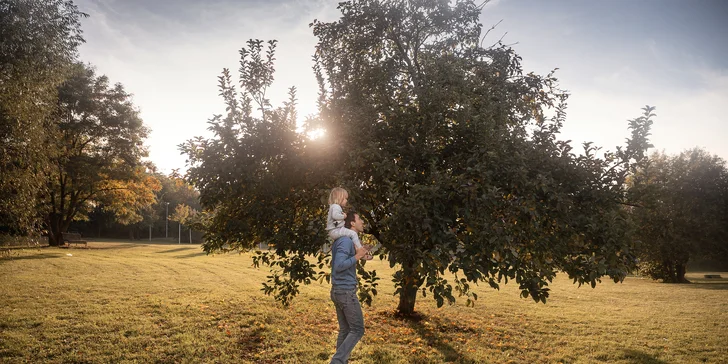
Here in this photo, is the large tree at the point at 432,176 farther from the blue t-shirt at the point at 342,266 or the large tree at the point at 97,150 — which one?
the large tree at the point at 97,150

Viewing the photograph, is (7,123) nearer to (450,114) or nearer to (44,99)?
(44,99)

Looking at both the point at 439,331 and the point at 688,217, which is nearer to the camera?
the point at 439,331

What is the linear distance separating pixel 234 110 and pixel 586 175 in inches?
286

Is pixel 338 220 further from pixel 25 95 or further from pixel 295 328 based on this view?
pixel 25 95

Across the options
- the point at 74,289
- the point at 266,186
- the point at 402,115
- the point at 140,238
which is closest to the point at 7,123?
the point at 74,289

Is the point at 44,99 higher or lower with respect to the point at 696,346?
higher

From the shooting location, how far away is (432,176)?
268 inches

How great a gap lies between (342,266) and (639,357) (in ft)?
25.3

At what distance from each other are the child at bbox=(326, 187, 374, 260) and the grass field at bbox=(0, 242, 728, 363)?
131 inches

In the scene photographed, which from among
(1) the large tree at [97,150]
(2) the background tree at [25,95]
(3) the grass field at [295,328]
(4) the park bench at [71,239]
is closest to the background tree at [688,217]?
(3) the grass field at [295,328]

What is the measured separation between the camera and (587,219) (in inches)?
268

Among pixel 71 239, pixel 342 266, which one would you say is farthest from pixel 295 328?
pixel 71 239

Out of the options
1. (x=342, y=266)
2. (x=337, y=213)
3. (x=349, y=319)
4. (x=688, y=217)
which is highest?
(x=688, y=217)

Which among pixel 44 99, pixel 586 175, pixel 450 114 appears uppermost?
pixel 44 99
